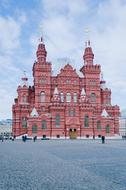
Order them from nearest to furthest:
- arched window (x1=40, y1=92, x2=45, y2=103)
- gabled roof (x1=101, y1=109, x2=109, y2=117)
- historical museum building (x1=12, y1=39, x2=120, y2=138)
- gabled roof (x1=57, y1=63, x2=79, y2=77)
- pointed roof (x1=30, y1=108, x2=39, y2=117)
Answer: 1. pointed roof (x1=30, y1=108, x2=39, y2=117)
2. historical museum building (x1=12, y1=39, x2=120, y2=138)
3. gabled roof (x1=101, y1=109, x2=109, y2=117)
4. arched window (x1=40, y1=92, x2=45, y2=103)
5. gabled roof (x1=57, y1=63, x2=79, y2=77)

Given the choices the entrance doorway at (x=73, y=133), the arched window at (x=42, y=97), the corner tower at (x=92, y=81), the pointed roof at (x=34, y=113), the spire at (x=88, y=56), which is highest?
the spire at (x=88, y=56)

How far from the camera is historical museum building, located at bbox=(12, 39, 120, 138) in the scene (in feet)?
268

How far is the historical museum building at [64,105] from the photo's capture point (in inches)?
3211

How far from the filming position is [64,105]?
82.6 metres

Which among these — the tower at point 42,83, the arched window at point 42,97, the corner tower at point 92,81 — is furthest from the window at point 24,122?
the corner tower at point 92,81

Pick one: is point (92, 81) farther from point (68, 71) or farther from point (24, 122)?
point (24, 122)

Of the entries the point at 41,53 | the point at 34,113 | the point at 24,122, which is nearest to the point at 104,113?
the point at 34,113

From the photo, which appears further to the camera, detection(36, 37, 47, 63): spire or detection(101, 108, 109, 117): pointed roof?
detection(36, 37, 47, 63): spire

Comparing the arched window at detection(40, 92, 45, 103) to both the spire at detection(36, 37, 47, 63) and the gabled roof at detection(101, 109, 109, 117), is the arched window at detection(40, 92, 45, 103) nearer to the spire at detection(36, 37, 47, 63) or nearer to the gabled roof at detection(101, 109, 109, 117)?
the spire at detection(36, 37, 47, 63)

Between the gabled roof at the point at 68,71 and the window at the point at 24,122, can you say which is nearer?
the window at the point at 24,122

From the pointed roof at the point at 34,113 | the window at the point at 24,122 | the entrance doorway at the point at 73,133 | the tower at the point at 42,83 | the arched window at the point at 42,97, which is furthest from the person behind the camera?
the arched window at the point at 42,97

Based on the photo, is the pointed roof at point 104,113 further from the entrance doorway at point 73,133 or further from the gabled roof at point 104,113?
the entrance doorway at point 73,133

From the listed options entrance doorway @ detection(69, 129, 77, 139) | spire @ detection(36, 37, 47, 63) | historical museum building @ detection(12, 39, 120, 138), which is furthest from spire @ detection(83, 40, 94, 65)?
entrance doorway @ detection(69, 129, 77, 139)

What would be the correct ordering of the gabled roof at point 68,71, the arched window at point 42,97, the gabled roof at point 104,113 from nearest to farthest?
1. the gabled roof at point 104,113
2. the arched window at point 42,97
3. the gabled roof at point 68,71
